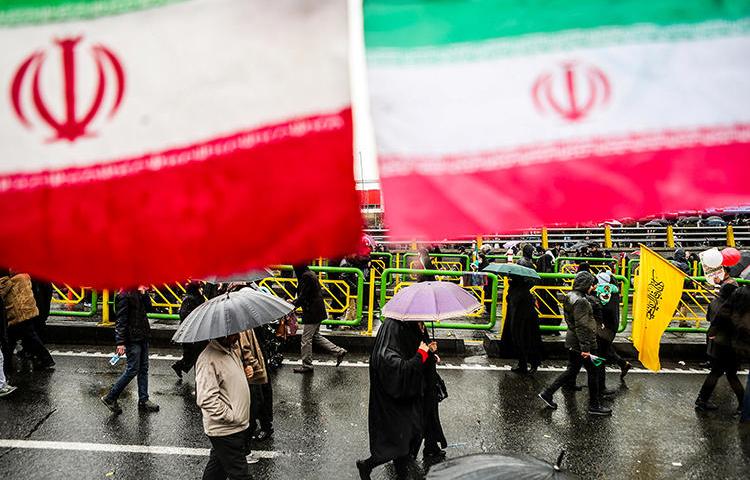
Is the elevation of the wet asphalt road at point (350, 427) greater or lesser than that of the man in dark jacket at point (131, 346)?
lesser

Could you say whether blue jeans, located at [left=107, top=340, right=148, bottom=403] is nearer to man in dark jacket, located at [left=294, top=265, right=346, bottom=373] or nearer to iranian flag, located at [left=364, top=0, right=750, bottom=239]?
man in dark jacket, located at [left=294, top=265, right=346, bottom=373]

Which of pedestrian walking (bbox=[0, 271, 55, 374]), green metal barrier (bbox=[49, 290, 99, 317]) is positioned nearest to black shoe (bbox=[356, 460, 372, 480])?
pedestrian walking (bbox=[0, 271, 55, 374])

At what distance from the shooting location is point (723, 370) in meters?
6.64

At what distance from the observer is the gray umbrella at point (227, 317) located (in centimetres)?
425

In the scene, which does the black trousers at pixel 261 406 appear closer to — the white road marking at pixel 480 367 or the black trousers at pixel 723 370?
the white road marking at pixel 480 367

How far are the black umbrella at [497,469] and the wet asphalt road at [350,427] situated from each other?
2.22 metres

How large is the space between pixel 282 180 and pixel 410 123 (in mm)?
312

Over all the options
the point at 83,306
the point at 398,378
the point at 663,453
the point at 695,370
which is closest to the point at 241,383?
the point at 398,378

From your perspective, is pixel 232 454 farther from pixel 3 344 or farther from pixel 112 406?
pixel 3 344

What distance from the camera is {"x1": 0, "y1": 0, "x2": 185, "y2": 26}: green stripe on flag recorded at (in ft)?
4.08

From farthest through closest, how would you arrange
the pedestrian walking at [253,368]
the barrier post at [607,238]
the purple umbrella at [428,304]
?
the barrier post at [607,238], the pedestrian walking at [253,368], the purple umbrella at [428,304]

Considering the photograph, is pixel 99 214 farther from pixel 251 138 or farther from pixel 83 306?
pixel 83 306

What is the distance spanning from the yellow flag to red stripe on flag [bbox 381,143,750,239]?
626cm

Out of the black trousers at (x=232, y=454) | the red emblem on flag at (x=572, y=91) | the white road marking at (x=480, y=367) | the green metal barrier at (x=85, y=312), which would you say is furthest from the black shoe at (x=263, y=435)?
the green metal barrier at (x=85, y=312)
